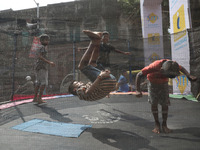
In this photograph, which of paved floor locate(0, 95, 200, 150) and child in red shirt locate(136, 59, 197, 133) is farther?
child in red shirt locate(136, 59, 197, 133)

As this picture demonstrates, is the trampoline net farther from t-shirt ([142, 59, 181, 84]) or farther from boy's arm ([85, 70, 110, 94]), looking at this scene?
boy's arm ([85, 70, 110, 94])

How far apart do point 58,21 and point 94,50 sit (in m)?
11.3

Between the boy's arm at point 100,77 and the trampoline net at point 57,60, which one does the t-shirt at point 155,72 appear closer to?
the boy's arm at point 100,77

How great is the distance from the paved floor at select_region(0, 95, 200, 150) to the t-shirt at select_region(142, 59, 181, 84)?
60cm

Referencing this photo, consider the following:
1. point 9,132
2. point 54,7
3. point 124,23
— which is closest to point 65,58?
point 9,132

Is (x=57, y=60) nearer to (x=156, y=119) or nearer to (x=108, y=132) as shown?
(x=108, y=132)

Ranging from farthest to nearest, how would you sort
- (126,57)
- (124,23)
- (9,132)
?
1. (124,23)
2. (126,57)
3. (9,132)

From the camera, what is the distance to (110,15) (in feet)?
39.8

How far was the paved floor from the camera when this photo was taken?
145cm

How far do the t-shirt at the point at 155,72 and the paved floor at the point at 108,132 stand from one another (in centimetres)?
60

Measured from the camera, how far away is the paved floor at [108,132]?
145 centimetres

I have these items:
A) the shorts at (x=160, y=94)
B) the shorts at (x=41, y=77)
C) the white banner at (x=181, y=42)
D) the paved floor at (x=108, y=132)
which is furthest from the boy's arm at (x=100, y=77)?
the white banner at (x=181, y=42)

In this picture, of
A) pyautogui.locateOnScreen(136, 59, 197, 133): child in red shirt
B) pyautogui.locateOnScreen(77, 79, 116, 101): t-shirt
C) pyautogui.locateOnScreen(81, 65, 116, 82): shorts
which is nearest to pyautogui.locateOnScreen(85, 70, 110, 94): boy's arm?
pyautogui.locateOnScreen(77, 79, 116, 101): t-shirt

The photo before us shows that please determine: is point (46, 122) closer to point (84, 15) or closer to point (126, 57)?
point (126, 57)
